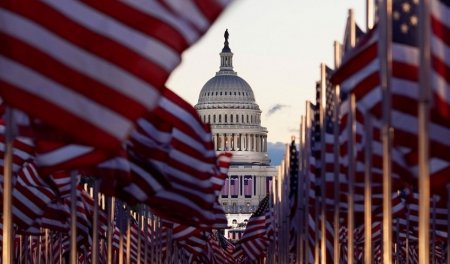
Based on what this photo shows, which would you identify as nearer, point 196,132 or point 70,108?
point 70,108

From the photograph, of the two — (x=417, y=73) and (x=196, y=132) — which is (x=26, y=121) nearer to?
(x=417, y=73)

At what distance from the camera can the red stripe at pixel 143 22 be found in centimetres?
1877

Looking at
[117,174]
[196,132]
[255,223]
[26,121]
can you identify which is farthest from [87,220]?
[255,223]

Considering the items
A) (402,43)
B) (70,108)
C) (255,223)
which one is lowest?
(70,108)

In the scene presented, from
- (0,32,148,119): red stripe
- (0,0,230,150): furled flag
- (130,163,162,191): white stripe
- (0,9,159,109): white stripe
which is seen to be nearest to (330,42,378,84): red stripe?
(130,163,162,191): white stripe

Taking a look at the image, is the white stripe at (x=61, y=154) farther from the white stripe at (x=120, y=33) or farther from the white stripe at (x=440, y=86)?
the white stripe at (x=440, y=86)

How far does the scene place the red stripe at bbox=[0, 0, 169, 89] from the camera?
1877cm

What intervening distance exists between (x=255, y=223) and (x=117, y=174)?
2266 inches

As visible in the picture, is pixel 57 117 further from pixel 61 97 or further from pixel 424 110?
pixel 424 110

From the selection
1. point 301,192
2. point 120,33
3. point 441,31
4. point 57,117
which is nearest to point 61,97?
point 57,117

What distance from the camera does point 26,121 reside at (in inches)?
886

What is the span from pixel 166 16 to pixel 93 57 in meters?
0.90

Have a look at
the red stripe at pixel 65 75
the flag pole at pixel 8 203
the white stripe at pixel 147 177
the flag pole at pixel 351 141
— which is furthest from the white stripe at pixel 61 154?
the flag pole at pixel 351 141

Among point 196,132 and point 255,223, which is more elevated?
point 255,223
